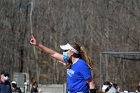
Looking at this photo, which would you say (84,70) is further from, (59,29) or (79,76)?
(59,29)

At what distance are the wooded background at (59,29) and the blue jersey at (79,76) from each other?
4125 centimetres

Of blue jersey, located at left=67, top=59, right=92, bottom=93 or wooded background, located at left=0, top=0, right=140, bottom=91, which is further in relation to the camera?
wooded background, located at left=0, top=0, right=140, bottom=91

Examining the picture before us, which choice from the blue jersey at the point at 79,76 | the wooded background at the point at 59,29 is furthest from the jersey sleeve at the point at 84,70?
the wooded background at the point at 59,29

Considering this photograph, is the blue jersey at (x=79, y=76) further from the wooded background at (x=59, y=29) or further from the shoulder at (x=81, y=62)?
the wooded background at (x=59, y=29)

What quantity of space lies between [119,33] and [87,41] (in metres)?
3.51

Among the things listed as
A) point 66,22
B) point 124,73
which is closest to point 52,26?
point 66,22

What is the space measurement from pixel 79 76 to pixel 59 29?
156ft

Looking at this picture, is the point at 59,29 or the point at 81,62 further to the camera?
the point at 59,29

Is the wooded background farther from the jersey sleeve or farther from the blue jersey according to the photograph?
the jersey sleeve

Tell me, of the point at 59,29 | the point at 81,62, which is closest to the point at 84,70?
the point at 81,62

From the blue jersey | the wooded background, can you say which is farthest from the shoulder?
the wooded background

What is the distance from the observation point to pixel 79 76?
9133 millimetres

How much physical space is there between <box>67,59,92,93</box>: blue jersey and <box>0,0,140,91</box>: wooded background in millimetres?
41247

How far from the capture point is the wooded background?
52.9m
